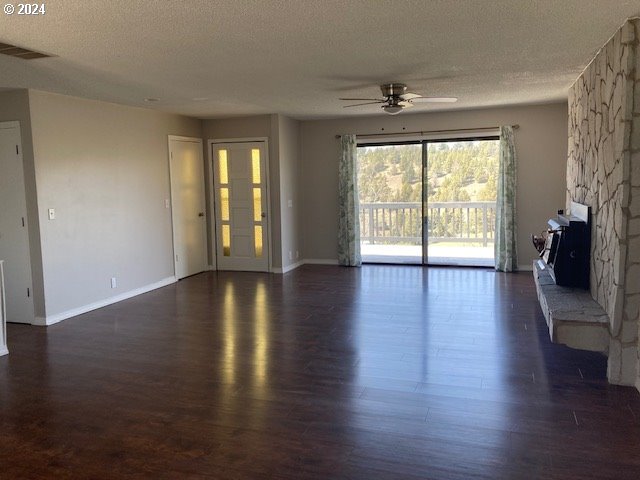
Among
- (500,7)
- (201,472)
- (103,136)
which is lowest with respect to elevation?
(201,472)

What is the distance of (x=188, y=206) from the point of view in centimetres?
773

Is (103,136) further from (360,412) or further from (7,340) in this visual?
(360,412)

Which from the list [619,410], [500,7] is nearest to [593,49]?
[500,7]

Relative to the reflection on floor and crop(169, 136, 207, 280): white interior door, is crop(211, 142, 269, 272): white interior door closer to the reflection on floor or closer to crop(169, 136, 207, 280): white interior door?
crop(169, 136, 207, 280): white interior door

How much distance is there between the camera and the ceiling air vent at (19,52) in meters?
3.55

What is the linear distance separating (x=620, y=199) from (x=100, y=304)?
5.34m

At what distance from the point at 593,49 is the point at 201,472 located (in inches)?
162

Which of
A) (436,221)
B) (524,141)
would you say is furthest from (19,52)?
(524,141)

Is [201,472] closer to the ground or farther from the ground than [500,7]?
closer to the ground

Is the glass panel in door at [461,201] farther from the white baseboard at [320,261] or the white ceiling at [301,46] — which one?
the white ceiling at [301,46]

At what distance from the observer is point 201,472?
250cm

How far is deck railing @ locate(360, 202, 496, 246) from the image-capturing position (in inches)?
318

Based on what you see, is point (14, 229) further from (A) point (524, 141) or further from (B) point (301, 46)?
(A) point (524, 141)

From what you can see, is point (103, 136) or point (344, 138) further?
point (344, 138)
